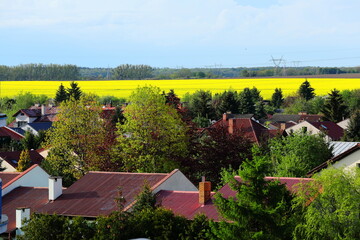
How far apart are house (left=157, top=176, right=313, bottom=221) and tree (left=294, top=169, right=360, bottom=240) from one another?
4351 mm

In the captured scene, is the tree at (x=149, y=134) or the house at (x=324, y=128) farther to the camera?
the house at (x=324, y=128)

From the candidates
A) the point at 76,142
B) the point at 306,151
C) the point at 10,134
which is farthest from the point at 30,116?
the point at 306,151

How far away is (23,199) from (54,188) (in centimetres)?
193

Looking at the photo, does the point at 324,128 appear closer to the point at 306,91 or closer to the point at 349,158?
the point at 349,158

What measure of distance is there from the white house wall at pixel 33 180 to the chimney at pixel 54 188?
3.55 metres

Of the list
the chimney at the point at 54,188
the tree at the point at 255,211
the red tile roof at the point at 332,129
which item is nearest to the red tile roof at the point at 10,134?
the red tile roof at the point at 332,129

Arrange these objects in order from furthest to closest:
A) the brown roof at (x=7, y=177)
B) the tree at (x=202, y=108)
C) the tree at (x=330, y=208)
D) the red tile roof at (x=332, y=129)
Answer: the tree at (x=202, y=108)
the red tile roof at (x=332, y=129)
the brown roof at (x=7, y=177)
the tree at (x=330, y=208)

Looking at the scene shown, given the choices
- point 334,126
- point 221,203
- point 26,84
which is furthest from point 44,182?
point 26,84

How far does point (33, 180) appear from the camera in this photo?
44.0 metres

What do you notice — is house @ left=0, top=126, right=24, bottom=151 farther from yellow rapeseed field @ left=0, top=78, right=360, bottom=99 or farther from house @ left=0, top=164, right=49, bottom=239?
yellow rapeseed field @ left=0, top=78, right=360, bottom=99

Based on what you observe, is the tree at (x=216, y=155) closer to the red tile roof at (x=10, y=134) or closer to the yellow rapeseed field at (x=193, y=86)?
the red tile roof at (x=10, y=134)

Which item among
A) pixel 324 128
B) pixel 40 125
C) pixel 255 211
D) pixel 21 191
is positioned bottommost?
pixel 40 125

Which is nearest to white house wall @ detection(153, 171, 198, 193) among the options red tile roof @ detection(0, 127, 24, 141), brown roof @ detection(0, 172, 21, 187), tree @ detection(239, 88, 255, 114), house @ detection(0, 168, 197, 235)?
house @ detection(0, 168, 197, 235)

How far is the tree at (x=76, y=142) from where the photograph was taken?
184ft
